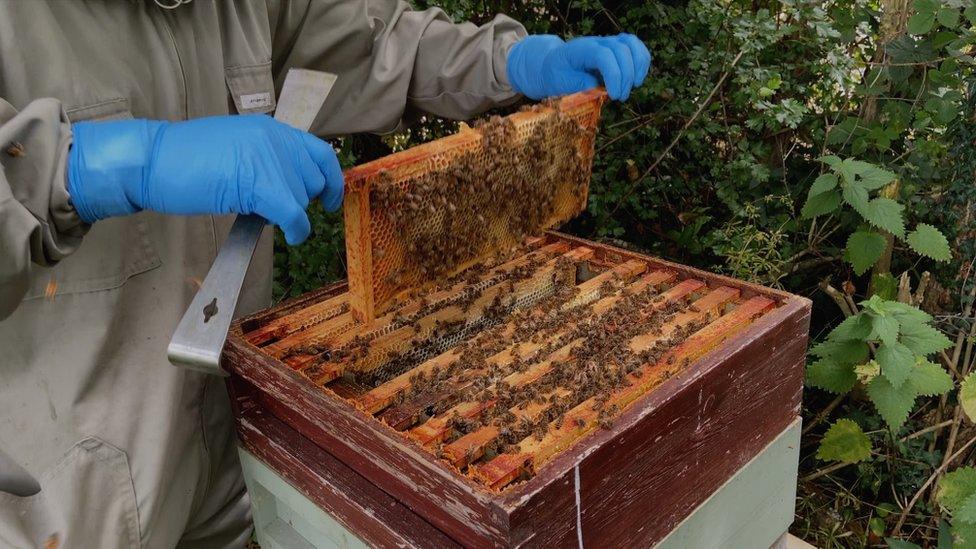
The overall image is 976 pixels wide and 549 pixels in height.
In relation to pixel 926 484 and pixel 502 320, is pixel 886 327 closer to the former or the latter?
pixel 926 484

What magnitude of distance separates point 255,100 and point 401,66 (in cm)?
57

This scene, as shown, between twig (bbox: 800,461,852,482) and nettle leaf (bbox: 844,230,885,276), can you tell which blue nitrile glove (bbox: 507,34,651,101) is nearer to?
nettle leaf (bbox: 844,230,885,276)

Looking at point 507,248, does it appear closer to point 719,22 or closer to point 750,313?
point 750,313

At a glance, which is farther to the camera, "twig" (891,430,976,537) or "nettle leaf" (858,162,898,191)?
"twig" (891,430,976,537)

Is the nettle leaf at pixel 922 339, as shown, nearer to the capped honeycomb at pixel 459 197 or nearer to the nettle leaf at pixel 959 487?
the nettle leaf at pixel 959 487

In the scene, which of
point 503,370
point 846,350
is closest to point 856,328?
point 846,350

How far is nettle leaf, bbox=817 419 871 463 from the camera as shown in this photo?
8.29ft

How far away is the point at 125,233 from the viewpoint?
157cm

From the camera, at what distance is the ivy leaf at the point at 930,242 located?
2369 mm

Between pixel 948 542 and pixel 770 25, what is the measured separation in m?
1.86

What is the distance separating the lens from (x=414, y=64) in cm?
236

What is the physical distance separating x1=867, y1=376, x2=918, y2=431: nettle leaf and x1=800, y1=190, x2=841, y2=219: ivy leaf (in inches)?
24.4

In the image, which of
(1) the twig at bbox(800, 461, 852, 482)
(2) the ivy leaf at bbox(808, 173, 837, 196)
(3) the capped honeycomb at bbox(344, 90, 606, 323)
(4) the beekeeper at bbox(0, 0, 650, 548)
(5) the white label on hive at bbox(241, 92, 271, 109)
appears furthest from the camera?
(1) the twig at bbox(800, 461, 852, 482)

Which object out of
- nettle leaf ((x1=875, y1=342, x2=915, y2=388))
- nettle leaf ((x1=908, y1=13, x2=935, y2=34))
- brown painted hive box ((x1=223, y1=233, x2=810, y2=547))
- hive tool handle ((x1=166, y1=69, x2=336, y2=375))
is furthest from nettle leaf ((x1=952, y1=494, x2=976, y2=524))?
hive tool handle ((x1=166, y1=69, x2=336, y2=375))
